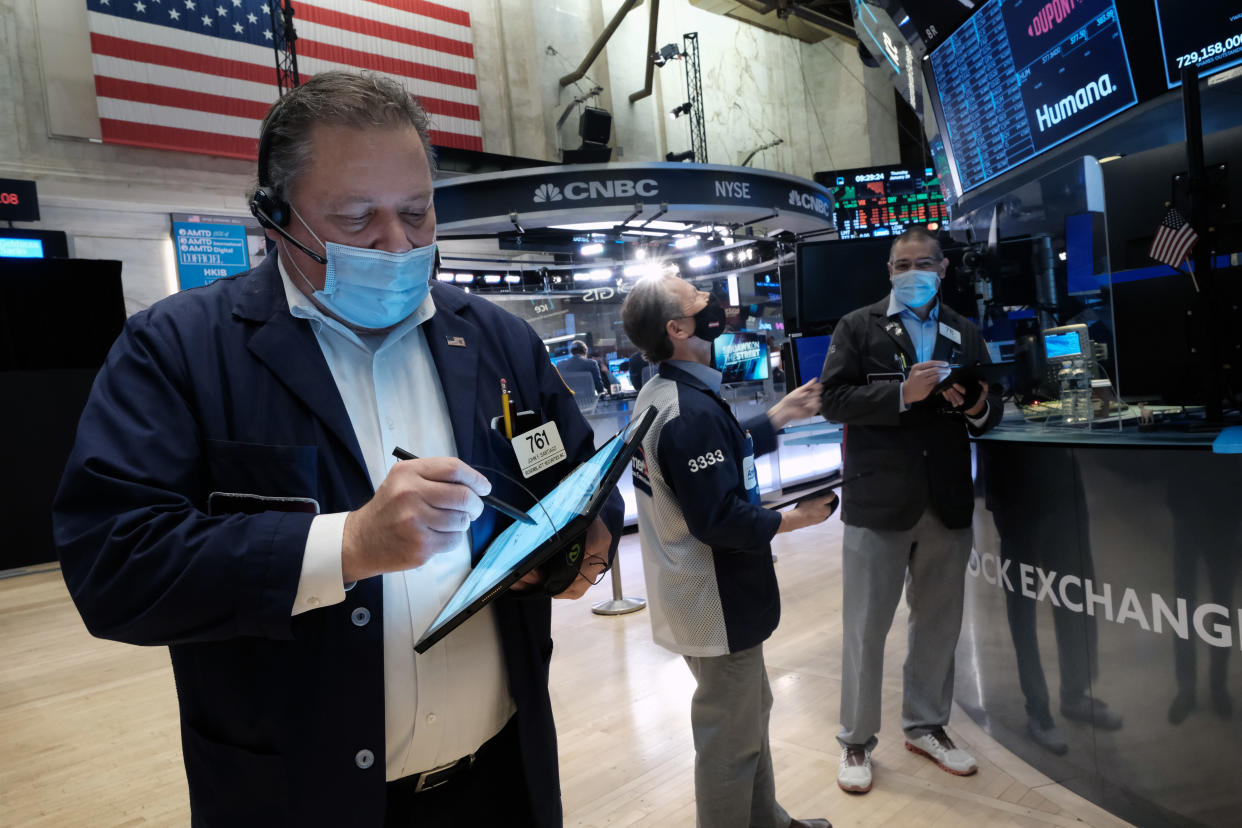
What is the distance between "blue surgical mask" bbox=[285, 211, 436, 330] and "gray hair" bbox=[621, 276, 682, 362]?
1.20 metres

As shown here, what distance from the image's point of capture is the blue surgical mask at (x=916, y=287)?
2963 millimetres

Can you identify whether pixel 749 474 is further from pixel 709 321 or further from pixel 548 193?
pixel 548 193

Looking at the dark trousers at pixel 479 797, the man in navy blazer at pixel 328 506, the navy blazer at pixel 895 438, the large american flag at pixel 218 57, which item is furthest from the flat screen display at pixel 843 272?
the large american flag at pixel 218 57

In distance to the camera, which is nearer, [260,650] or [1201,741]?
[260,650]

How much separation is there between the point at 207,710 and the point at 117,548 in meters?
0.27

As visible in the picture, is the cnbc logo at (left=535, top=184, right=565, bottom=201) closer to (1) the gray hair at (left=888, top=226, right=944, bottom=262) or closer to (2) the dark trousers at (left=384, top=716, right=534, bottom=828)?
(1) the gray hair at (left=888, top=226, right=944, bottom=262)

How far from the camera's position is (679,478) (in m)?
2.20

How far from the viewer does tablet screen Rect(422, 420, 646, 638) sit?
92 cm

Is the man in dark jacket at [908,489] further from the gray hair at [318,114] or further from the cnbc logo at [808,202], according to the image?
the cnbc logo at [808,202]

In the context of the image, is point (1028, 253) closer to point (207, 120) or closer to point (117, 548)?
point (117, 548)

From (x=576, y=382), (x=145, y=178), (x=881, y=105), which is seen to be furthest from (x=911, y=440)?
(x=881, y=105)

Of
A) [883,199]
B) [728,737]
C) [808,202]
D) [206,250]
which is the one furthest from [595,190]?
[883,199]

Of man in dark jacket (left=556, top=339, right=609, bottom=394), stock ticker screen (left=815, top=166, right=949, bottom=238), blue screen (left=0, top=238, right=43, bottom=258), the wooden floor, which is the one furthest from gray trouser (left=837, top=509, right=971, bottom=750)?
stock ticker screen (left=815, top=166, right=949, bottom=238)

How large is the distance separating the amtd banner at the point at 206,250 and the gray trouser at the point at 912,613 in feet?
30.2
